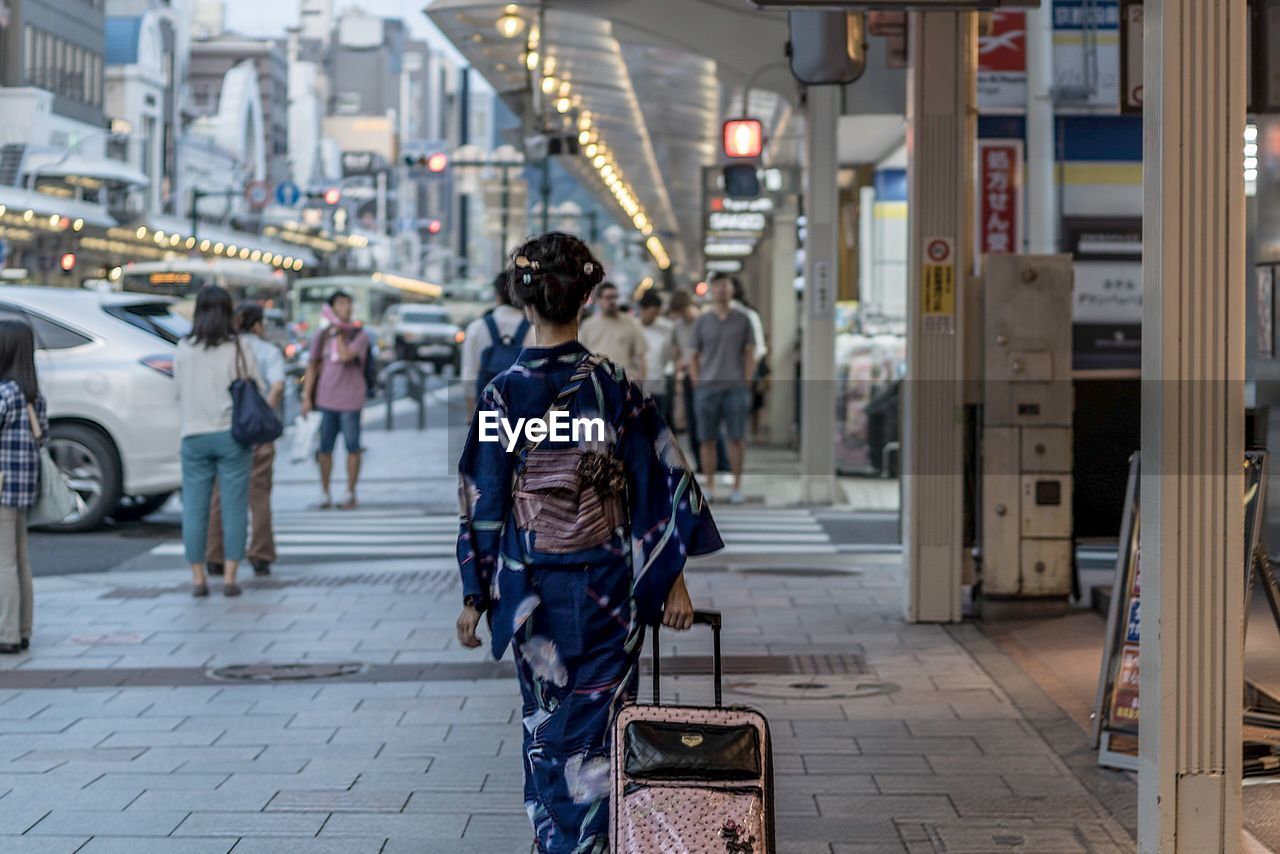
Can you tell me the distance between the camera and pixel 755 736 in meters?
3.87

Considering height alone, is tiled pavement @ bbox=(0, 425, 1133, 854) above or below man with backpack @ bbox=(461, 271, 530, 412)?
below

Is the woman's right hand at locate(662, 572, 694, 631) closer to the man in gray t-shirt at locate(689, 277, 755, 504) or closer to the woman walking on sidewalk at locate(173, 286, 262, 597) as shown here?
the woman walking on sidewalk at locate(173, 286, 262, 597)

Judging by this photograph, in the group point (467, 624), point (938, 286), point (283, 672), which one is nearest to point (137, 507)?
point (283, 672)

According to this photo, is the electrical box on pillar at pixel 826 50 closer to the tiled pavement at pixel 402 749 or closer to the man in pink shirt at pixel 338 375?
the tiled pavement at pixel 402 749

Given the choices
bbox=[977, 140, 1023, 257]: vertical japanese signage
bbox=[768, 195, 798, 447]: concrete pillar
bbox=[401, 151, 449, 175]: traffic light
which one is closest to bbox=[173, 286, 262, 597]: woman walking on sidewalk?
bbox=[977, 140, 1023, 257]: vertical japanese signage

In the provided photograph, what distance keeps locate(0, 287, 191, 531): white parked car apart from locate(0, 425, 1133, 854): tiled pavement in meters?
3.19

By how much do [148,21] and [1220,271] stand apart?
89.5m

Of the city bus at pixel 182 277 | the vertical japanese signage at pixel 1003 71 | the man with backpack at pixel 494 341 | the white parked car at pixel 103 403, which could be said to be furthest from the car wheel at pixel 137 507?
the city bus at pixel 182 277

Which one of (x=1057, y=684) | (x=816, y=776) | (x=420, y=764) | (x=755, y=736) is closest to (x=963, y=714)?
(x=1057, y=684)

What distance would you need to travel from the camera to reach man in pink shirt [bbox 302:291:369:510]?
15.3 meters

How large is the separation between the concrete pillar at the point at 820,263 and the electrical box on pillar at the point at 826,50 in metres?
4.97

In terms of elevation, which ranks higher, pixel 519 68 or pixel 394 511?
pixel 519 68

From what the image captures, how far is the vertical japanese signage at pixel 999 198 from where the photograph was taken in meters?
13.3

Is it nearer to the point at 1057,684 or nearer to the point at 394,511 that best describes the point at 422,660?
the point at 1057,684
